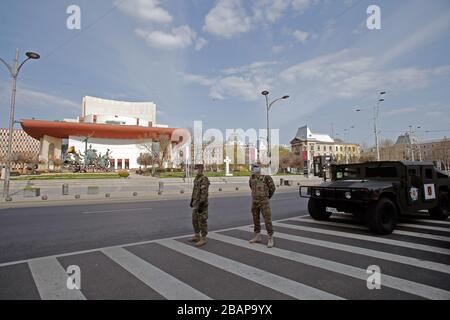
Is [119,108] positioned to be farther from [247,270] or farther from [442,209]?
[247,270]

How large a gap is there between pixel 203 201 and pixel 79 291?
279 cm

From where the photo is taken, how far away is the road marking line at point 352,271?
10.6ft

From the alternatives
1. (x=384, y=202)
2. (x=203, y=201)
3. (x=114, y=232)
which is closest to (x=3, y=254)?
(x=114, y=232)

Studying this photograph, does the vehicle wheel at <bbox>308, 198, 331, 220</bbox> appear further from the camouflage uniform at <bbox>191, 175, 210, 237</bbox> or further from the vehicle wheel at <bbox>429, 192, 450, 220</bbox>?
the camouflage uniform at <bbox>191, 175, 210, 237</bbox>

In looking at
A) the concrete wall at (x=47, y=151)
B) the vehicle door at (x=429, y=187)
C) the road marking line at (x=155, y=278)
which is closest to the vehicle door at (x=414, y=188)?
the vehicle door at (x=429, y=187)

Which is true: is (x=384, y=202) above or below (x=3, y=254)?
above

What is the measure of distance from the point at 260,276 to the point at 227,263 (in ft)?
2.48

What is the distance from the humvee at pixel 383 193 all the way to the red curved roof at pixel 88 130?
2462 inches

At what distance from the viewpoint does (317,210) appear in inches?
314

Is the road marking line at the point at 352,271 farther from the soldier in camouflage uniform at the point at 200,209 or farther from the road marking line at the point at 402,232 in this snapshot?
the road marking line at the point at 402,232

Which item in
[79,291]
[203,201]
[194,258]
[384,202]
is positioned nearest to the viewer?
[79,291]

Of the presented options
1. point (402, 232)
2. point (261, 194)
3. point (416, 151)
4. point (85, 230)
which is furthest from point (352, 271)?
point (416, 151)
